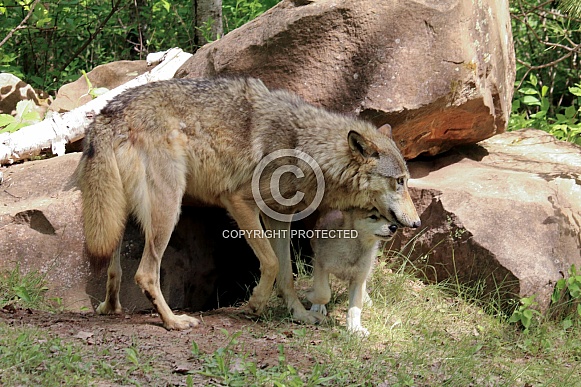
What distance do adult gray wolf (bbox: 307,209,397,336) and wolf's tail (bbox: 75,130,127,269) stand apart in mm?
1500

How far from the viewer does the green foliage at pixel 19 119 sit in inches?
275

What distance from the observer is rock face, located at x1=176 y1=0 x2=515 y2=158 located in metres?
5.77

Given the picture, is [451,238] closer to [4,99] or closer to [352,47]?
[352,47]

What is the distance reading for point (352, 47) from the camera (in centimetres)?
580

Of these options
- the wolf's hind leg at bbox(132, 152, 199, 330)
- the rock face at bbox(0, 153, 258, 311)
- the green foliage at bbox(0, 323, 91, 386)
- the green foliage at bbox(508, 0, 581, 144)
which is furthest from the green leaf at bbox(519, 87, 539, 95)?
the green foliage at bbox(0, 323, 91, 386)

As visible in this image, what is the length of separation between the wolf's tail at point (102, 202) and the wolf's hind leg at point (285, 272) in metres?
1.22

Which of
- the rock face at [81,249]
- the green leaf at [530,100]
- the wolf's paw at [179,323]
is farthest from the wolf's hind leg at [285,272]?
the green leaf at [530,100]

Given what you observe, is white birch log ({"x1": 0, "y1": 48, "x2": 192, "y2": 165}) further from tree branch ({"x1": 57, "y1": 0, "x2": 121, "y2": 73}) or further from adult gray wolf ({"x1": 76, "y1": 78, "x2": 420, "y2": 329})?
tree branch ({"x1": 57, "y1": 0, "x2": 121, "y2": 73})

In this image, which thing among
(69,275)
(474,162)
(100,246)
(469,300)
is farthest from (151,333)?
(474,162)

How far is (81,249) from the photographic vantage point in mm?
5730

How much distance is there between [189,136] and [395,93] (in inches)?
71.7

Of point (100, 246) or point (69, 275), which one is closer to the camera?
point (100, 246)

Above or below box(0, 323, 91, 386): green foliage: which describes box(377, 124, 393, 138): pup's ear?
above

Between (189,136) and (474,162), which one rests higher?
(189,136)
